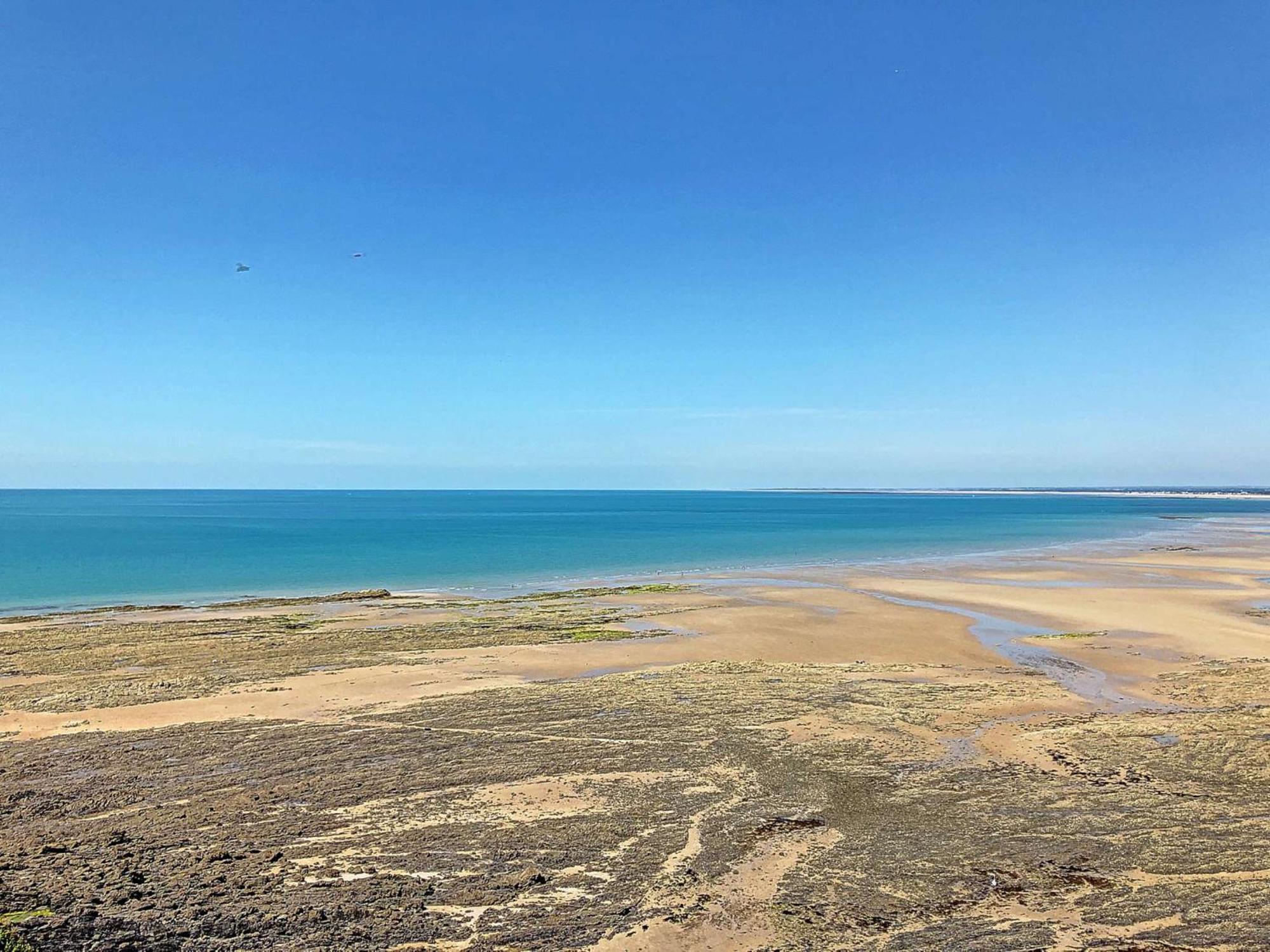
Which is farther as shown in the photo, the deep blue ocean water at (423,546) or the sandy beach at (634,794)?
the deep blue ocean water at (423,546)

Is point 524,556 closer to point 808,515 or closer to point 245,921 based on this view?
point 245,921

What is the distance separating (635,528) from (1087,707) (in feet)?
260

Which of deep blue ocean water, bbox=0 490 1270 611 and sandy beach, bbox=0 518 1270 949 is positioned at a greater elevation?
sandy beach, bbox=0 518 1270 949

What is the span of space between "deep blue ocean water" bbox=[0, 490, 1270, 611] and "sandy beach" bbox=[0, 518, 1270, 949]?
18577 mm

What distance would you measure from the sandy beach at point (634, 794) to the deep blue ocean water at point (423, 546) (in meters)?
18.6

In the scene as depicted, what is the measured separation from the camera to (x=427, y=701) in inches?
626

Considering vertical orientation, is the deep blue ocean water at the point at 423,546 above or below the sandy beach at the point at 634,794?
below

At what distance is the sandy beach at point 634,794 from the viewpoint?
7688mm

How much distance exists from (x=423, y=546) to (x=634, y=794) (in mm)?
57324

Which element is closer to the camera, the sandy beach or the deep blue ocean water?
the sandy beach

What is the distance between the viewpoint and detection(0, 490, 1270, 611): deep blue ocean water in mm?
40781

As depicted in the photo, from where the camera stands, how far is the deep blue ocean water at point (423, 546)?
40781 mm

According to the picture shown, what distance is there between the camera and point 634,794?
35.5 ft

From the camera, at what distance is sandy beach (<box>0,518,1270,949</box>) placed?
7.69 m
